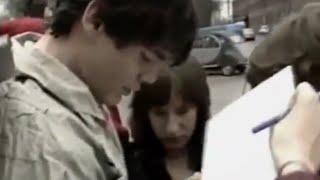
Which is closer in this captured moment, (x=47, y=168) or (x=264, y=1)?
(x=47, y=168)

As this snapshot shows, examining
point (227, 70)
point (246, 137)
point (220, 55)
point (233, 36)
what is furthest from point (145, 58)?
point (233, 36)

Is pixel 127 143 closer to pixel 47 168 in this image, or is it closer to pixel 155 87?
pixel 155 87

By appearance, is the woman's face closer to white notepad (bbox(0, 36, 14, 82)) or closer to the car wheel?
white notepad (bbox(0, 36, 14, 82))

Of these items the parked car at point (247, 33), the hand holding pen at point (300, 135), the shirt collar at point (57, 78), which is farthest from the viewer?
the parked car at point (247, 33)

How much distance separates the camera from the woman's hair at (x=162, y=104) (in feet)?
6.29

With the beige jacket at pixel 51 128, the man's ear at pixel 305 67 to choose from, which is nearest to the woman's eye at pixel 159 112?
the man's ear at pixel 305 67

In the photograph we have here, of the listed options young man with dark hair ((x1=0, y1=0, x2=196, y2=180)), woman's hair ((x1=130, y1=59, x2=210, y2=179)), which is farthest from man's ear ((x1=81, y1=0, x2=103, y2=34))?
woman's hair ((x1=130, y1=59, x2=210, y2=179))

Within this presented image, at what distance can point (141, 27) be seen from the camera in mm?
1164

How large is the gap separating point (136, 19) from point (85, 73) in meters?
0.10

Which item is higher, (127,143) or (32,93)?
(32,93)

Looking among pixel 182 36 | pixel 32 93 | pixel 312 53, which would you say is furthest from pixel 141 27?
pixel 312 53

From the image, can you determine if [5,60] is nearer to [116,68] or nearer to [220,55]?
[116,68]

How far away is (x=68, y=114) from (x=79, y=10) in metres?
0.16

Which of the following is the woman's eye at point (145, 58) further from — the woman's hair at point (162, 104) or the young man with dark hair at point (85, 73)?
the woman's hair at point (162, 104)
